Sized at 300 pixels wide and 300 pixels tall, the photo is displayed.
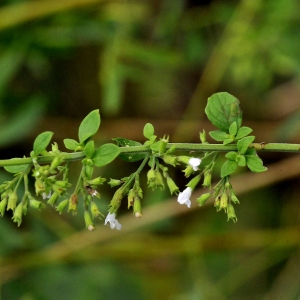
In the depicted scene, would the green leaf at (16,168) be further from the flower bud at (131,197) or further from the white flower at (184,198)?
the white flower at (184,198)

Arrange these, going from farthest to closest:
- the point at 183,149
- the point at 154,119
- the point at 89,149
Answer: the point at 154,119 < the point at 89,149 < the point at 183,149

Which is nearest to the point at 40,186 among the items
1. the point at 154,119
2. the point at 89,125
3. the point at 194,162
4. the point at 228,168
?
the point at 89,125

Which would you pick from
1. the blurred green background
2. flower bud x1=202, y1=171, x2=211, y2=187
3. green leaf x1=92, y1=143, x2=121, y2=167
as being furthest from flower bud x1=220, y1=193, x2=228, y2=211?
the blurred green background

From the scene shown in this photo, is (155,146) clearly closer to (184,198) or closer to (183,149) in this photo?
(183,149)

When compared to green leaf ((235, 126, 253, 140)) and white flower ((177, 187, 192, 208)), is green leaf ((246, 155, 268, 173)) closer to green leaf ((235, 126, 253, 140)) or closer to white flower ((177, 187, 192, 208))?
Answer: green leaf ((235, 126, 253, 140))

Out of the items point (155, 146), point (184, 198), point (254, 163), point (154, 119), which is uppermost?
point (155, 146)
